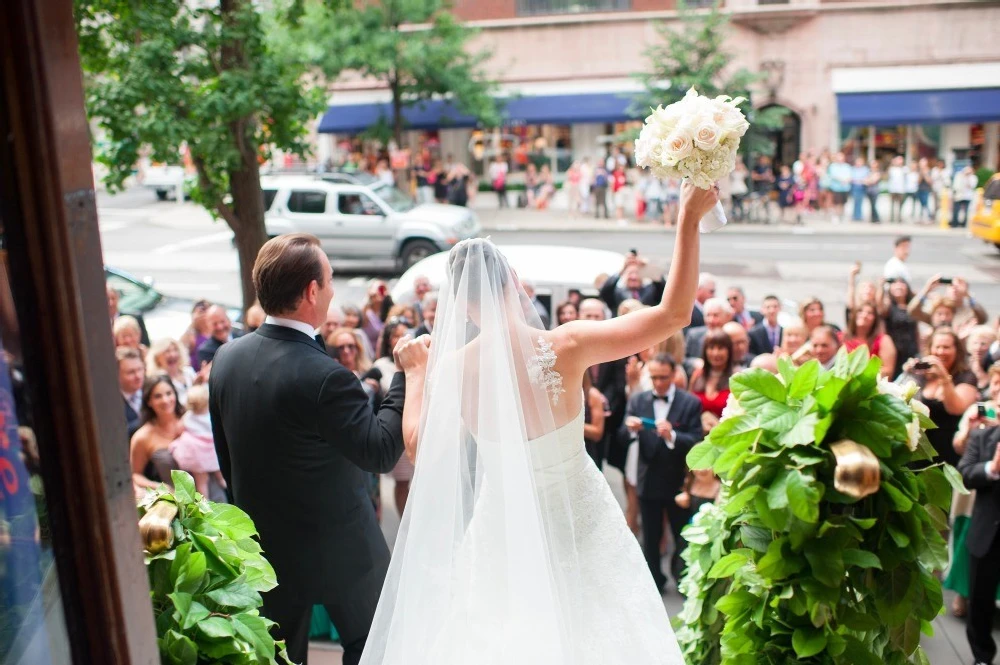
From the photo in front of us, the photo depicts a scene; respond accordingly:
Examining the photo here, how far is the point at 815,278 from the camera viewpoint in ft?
61.6

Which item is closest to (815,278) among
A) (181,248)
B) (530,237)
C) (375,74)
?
(530,237)

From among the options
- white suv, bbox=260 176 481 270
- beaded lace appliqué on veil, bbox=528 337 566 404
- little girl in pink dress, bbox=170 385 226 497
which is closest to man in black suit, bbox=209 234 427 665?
beaded lace appliqué on veil, bbox=528 337 566 404

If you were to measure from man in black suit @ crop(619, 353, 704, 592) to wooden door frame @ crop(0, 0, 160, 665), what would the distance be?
5002 mm

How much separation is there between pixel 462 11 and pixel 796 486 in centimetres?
2994

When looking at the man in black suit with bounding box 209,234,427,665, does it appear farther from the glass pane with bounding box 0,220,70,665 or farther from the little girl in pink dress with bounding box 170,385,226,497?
the little girl in pink dress with bounding box 170,385,226,497

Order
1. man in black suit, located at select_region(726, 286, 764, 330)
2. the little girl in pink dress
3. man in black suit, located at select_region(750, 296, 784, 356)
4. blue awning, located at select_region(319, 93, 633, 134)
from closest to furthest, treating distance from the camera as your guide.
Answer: the little girl in pink dress < man in black suit, located at select_region(750, 296, 784, 356) < man in black suit, located at select_region(726, 286, 764, 330) < blue awning, located at select_region(319, 93, 633, 134)

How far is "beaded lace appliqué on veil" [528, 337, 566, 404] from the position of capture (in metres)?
3.61

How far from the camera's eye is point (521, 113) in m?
30.2

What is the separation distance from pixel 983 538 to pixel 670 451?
182 centimetres

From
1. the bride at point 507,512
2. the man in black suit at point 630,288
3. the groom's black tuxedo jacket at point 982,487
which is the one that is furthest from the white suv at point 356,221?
the bride at point 507,512

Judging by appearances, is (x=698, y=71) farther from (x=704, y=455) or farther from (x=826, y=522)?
(x=826, y=522)

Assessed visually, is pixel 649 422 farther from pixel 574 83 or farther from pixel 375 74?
pixel 574 83

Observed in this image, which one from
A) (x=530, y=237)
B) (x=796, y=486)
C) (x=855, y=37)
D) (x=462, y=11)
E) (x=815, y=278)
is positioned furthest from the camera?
(x=462, y=11)

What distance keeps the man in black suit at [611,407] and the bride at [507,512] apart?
3.42m
